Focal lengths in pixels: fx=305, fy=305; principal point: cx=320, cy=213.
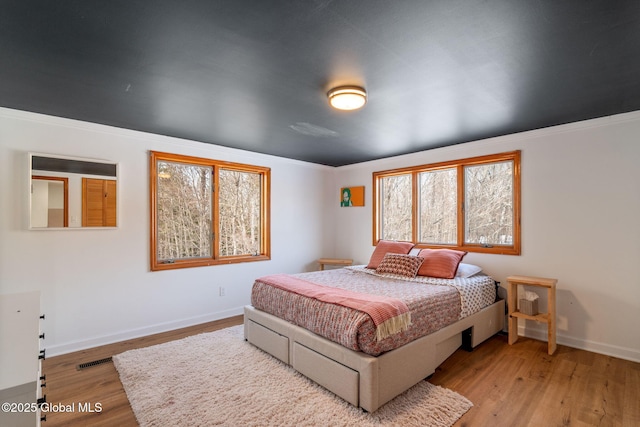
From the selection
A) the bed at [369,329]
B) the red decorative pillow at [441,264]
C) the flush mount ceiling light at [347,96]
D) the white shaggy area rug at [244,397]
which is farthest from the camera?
the red decorative pillow at [441,264]

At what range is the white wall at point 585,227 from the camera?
2.88 m

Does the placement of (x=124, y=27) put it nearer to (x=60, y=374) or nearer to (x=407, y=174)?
(x=60, y=374)

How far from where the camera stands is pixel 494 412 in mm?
2090

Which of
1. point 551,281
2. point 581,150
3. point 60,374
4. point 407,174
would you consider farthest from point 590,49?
point 60,374

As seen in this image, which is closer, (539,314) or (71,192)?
(71,192)

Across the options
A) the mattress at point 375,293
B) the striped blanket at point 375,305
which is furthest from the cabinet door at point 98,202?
the striped blanket at point 375,305

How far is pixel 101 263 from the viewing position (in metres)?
3.25

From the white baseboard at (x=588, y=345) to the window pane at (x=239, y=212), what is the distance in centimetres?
367

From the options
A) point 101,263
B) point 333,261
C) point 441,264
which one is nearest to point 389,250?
point 441,264

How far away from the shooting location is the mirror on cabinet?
288cm

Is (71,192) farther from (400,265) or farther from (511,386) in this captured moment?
(511,386)

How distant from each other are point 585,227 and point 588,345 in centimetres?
119

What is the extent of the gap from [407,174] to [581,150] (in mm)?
2054

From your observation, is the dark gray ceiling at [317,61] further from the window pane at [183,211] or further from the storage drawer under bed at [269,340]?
the storage drawer under bed at [269,340]
